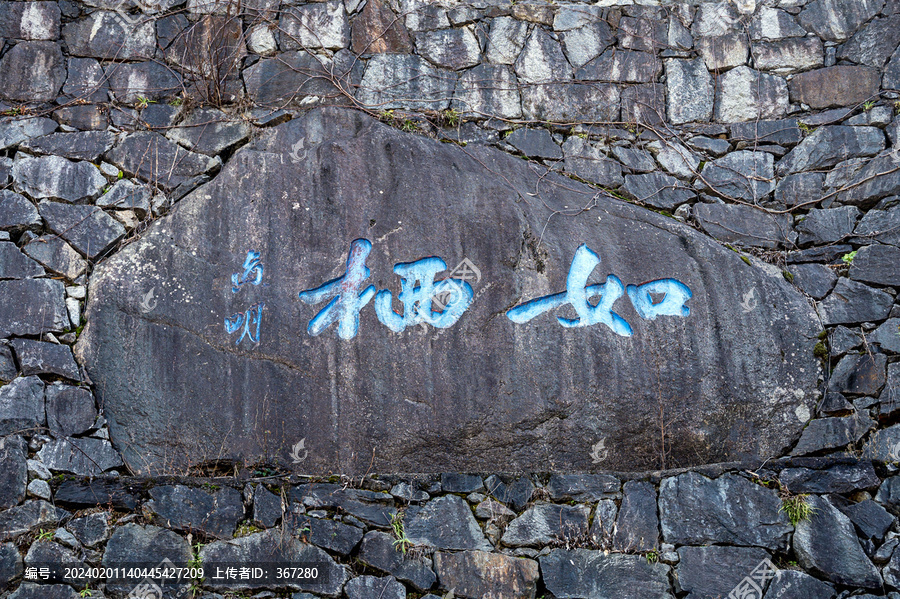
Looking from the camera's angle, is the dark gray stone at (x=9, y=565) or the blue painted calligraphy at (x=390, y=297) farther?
the blue painted calligraphy at (x=390, y=297)

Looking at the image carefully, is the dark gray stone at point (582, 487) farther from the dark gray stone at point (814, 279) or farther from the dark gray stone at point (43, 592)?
the dark gray stone at point (43, 592)

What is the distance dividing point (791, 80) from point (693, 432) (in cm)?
271

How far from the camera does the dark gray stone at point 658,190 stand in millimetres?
5129

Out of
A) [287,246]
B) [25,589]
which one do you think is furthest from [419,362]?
[25,589]

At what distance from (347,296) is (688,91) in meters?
2.89

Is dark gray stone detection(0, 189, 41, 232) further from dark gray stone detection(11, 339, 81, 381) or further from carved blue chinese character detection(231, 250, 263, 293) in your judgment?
carved blue chinese character detection(231, 250, 263, 293)

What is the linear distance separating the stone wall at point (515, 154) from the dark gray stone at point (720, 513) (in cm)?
1

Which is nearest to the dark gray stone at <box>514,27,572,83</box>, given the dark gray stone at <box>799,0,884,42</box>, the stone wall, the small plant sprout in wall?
the stone wall

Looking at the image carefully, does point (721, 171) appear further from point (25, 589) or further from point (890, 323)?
point (25, 589)

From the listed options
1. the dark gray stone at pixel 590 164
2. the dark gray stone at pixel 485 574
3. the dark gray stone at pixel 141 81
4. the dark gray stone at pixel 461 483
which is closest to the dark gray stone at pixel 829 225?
the dark gray stone at pixel 590 164

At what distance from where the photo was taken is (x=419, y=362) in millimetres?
4516

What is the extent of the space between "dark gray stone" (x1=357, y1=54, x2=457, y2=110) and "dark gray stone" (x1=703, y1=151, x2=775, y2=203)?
196 centimetres

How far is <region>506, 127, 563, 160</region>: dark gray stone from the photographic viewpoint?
5.18 metres

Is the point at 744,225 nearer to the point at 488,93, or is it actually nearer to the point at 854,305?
the point at 854,305
